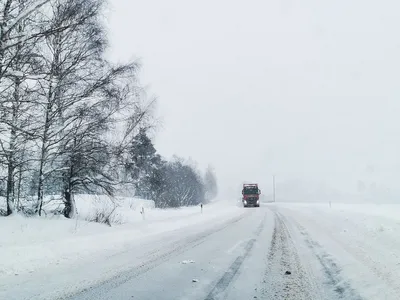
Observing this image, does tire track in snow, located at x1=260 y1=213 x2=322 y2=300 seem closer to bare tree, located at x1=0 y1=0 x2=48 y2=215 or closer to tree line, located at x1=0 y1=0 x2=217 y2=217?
bare tree, located at x1=0 y1=0 x2=48 y2=215

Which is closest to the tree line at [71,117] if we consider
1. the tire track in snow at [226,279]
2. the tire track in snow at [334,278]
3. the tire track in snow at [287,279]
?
the tire track in snow at [226,279]

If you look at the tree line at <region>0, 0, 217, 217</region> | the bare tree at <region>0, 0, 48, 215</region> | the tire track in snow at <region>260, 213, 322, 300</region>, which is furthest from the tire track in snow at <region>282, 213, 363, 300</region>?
the tree line at <region>0, 0, 217, 217</region>

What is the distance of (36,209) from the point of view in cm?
1219

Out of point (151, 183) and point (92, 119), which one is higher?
point (92, 119)

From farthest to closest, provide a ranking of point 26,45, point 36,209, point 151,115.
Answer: point 151,115 → point 36,209 → point 26,45

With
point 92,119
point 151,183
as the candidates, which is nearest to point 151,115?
point 92,119

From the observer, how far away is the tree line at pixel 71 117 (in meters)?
9.65

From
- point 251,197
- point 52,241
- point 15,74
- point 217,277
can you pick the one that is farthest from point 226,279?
point 251,197

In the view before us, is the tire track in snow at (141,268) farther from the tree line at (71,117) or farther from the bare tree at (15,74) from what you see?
the tree line at (71,117)

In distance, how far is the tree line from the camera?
965cm

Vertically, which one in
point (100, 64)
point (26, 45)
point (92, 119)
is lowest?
point (92, 119)

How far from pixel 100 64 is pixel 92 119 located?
7.53 feet

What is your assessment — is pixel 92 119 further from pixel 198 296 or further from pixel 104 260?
pixel 198 296

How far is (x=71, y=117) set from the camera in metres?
12.0
